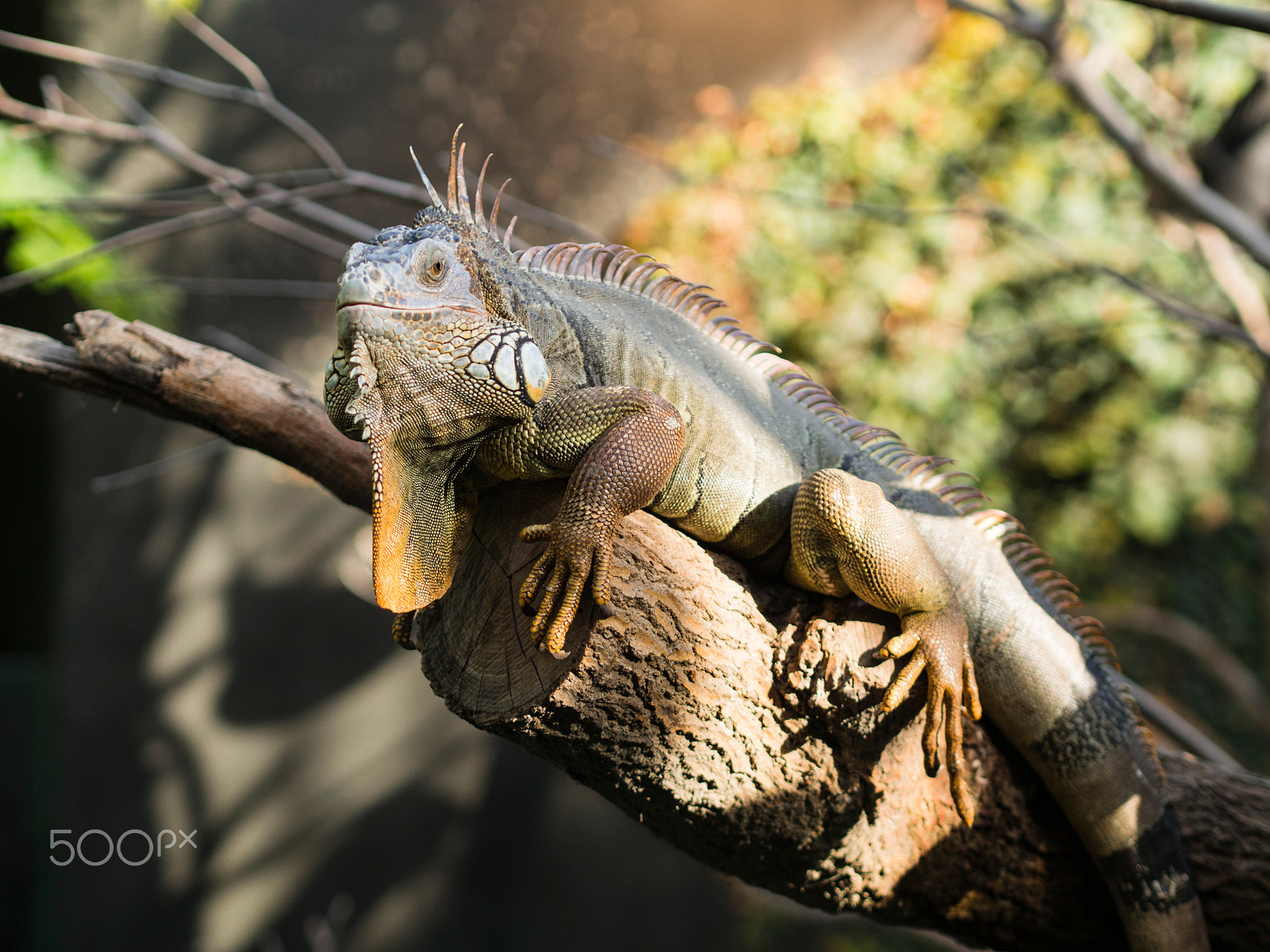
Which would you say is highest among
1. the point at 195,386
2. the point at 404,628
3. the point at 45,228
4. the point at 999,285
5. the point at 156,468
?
the point at 999,285

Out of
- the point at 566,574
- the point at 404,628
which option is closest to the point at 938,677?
the point at 566,574

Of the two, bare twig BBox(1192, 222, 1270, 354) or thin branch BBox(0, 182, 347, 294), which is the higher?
bare twig BBox(1192, 222, 1270, 354)

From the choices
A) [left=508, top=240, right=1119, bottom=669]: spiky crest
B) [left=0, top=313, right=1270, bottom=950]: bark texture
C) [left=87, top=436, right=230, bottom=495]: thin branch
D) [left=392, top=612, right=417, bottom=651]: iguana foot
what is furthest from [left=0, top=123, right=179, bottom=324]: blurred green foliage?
[left=508, top=240, right=1119, bottom=669]: spiky crest

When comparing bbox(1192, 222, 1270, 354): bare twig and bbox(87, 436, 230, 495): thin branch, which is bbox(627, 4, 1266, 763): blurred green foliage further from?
bbox(87, 436, 230, 495): thin branch

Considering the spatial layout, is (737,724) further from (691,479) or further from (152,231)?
(152,231)

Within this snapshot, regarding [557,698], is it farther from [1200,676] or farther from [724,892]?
[1200,676]

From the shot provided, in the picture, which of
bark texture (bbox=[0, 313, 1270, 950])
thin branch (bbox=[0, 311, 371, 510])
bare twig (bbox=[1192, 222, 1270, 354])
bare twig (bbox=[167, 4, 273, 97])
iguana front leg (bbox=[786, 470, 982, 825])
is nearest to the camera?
bark texture (bbox=[0, 313, 1270, 950])
